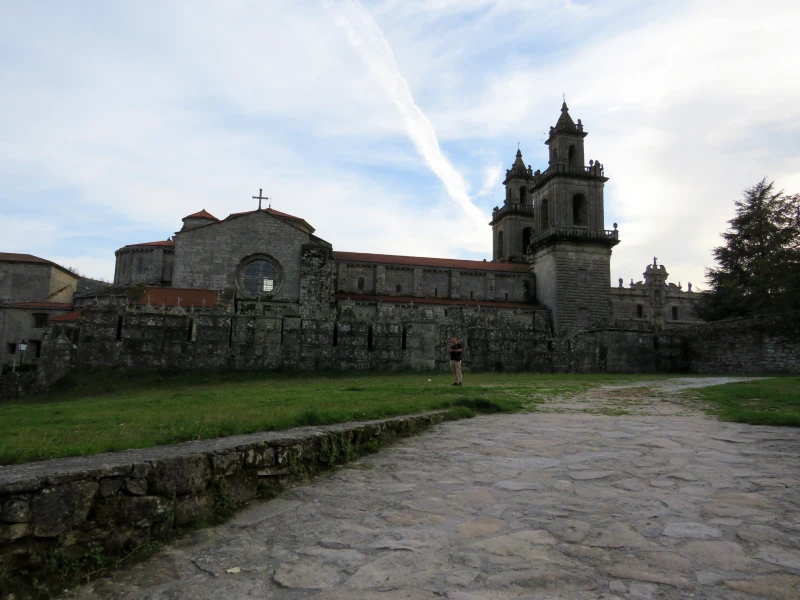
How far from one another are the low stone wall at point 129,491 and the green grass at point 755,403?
6.19 m

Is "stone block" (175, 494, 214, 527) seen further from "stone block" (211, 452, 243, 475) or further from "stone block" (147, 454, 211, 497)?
"stone block" (211, 452, 243, 475)

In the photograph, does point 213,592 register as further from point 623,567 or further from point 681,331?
point 681,331

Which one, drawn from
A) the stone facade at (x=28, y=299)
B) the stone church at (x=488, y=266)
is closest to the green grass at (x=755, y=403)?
the stone church at (x=488, y=266)

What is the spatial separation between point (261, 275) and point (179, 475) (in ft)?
110

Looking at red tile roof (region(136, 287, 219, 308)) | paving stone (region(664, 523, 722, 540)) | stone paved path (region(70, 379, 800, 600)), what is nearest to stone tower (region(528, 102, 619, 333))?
red tile roof (region(136, 287, 219, 308))

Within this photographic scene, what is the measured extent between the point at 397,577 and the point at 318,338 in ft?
42.4

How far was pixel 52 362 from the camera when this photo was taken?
1445 centimetres

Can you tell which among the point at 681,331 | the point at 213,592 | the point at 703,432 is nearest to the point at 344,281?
the point at 681,331

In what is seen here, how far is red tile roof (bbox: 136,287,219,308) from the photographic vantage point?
31391 millimetres

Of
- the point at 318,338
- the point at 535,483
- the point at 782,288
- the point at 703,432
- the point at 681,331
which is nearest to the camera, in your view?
the point at 535,483

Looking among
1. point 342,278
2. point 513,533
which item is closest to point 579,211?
point 342,278

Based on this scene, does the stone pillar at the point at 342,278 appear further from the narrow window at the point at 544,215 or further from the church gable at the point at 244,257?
the narrow window at the point at 544,215

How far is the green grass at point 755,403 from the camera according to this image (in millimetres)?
7492

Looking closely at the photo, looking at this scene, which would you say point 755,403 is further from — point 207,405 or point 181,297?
point 181,297
